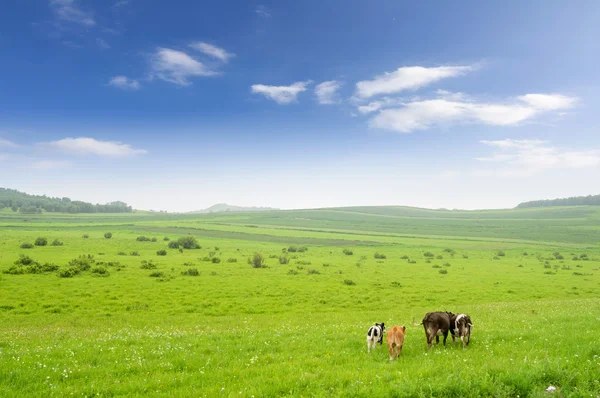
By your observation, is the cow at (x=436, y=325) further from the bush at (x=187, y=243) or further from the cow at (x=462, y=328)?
the bush at (x=187, y=243)

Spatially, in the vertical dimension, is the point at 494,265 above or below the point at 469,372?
below

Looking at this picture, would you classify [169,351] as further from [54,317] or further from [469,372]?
[54,317]

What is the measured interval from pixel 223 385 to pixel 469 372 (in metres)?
6.78

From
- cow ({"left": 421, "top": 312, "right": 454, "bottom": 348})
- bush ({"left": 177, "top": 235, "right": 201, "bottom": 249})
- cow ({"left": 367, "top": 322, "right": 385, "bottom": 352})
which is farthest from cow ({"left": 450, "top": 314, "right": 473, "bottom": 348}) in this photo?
bush ({"left": 177, "top": 235, "right": 201, "bottom": 249})

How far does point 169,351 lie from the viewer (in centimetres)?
1362

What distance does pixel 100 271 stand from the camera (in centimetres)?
5250

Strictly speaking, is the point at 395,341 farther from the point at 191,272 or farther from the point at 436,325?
the point at 191,272

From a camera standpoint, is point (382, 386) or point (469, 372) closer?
point (382, 386)

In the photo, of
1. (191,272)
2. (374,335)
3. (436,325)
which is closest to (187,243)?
(191,272)

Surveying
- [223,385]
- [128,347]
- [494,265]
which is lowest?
[494,265]

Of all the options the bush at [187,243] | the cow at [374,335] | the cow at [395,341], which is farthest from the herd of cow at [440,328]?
the bush at [187,243]

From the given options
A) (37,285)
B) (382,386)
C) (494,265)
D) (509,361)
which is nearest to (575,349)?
(509,361)

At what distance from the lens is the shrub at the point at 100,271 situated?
5141cm

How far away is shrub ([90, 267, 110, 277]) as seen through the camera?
51.4 meters
